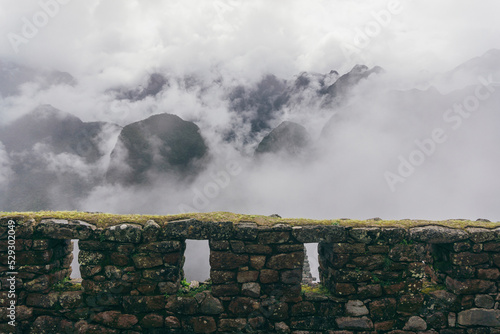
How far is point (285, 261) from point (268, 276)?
55 cm

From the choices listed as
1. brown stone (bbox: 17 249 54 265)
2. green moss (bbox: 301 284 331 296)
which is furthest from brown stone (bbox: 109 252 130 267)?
green moss (bbox: 301 284 331 296)

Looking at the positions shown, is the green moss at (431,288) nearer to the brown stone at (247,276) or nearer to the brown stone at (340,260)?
the brown stone at (340,260)

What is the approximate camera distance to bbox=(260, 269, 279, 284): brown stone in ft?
25.4

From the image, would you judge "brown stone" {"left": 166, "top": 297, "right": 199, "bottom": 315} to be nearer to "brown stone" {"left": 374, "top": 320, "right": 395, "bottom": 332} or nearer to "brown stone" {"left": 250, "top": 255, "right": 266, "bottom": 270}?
"brown stone" {"left": 250, "top": 255, "right": 266, "bottom": 270}

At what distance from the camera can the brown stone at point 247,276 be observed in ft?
25.3

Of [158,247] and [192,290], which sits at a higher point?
[158,247]

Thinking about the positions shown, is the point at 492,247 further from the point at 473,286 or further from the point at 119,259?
the point at 119,259

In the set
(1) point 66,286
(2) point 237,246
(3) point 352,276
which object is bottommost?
(1) point 66,286

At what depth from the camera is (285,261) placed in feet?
25.5

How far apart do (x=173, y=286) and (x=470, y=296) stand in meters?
7.32

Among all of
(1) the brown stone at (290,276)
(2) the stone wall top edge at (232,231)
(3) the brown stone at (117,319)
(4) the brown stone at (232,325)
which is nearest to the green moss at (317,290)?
(1) the brown stone at (290,276)

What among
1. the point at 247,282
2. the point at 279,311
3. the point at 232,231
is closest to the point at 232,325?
the point at 247,282

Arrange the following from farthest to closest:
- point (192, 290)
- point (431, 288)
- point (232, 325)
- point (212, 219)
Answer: point (431, 288), point (192, 290), point (212, 219), point (232, 325)

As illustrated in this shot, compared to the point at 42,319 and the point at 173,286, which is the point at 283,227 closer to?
the point at 173,286
